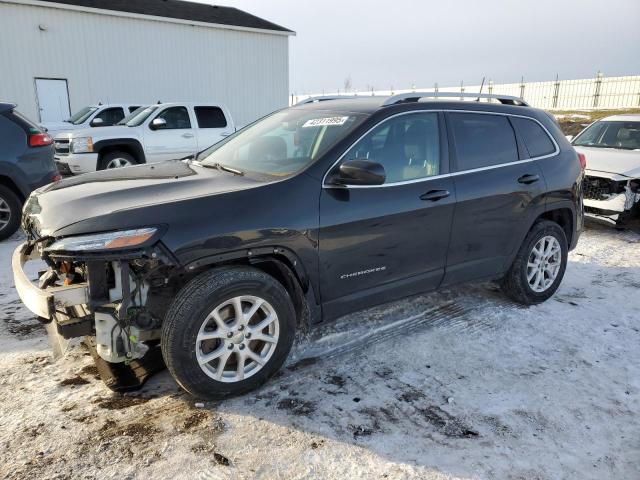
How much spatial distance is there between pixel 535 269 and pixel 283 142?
8.39 feet

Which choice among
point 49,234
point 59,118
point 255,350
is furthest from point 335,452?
point 59,118

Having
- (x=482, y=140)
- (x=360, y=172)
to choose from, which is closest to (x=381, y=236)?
(x=360, y=172)

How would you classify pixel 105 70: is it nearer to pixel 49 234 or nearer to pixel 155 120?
pixel 155 120

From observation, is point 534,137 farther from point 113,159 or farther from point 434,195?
point 113,159

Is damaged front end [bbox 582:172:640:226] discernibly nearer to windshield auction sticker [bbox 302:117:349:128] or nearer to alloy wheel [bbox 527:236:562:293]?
alloy wheel [bbox 527:236:562:293]

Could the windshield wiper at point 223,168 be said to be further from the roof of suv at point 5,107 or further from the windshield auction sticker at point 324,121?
the roof of suv at point 5,107

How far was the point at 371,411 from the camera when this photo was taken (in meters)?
2.94

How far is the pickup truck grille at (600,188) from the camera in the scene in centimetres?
704

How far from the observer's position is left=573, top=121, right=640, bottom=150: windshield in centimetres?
813

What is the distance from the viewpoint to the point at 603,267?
5793mm

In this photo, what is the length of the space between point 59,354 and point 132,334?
547 millimetres

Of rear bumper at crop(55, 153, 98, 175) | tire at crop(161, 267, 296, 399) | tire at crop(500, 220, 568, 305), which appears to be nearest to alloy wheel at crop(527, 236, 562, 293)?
tire at crop(500, 220, 568, 305)

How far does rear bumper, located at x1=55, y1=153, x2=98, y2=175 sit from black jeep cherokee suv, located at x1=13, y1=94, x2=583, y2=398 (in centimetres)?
664

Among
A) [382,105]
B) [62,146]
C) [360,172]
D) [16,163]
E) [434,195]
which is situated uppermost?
[382,105]
